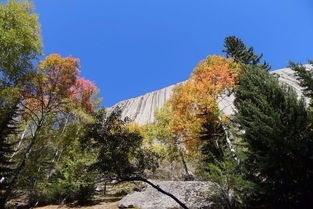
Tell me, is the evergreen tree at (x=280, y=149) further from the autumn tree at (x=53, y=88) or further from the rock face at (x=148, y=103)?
the rock face at (x=148, y=103)

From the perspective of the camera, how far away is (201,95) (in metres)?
17.5

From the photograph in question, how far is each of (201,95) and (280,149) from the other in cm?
808

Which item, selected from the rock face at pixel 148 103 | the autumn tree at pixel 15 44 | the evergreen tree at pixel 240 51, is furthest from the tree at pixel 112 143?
the rock face at pixel 148 103

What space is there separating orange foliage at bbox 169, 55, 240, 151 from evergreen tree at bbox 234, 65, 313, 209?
556 centimetres

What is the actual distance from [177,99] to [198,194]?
727 cm

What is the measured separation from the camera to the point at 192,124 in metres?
18.2

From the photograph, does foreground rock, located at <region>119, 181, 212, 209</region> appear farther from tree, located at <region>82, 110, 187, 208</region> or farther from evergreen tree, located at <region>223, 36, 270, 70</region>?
evergreen tree, located at <region>223, 36, 270, 70</region>

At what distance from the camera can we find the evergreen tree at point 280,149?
970cm

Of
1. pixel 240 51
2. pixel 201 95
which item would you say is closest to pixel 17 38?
pixel 201 95

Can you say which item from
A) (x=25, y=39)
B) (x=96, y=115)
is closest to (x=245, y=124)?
(x=96, y=115)

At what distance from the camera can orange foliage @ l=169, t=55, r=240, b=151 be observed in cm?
1744

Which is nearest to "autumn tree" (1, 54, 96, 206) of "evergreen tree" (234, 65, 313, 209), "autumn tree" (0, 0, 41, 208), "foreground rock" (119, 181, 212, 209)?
"autumn tree" (0, 0, 41, 208)

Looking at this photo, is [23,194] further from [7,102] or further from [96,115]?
[96,115]

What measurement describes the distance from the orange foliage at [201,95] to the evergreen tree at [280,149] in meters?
5.56
